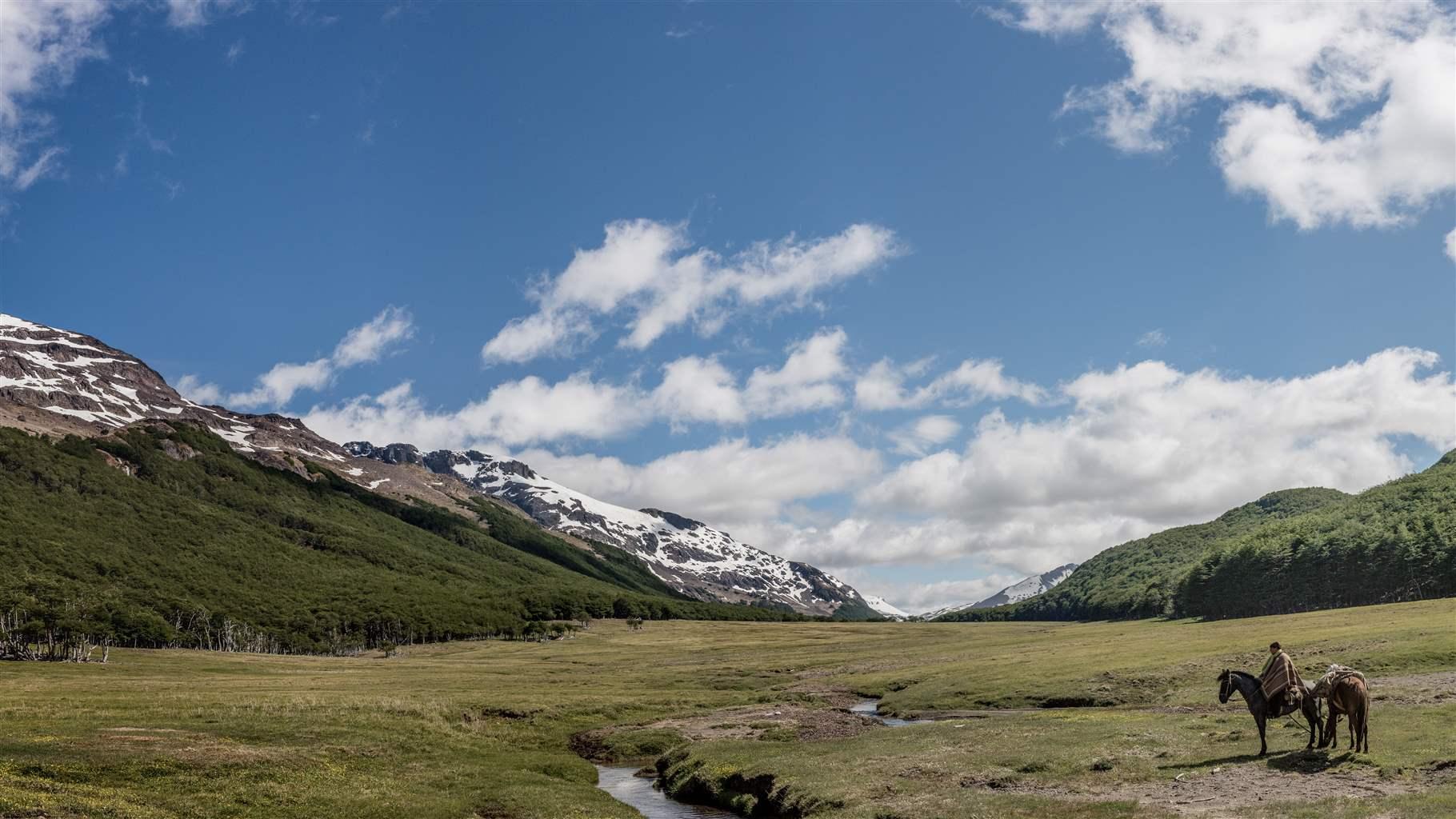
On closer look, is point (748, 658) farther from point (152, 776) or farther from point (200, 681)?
point (152, 776)

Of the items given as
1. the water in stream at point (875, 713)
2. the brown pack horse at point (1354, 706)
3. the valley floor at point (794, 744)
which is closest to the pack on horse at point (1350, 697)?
the brown pack horse at point (1354, 706)

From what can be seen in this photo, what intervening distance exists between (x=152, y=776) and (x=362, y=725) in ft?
84.6

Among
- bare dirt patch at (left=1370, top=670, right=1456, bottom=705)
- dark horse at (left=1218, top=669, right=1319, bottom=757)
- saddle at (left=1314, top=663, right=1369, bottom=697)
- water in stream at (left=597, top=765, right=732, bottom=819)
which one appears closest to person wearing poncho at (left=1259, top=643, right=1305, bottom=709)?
dark horse at (left=1218, top=669, right=1319, bottom=757)

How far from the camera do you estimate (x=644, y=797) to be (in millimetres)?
55344

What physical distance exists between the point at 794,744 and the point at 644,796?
11941 millimetres

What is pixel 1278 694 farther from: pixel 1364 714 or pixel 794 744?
pixel 794 744

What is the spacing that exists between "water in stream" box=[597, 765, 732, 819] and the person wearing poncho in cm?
2795

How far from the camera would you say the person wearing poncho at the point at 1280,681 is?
3666 cm

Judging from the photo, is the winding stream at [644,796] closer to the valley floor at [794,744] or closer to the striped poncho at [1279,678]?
the valley floor at [794,744]

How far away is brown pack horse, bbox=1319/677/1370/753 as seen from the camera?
34406 millimetres

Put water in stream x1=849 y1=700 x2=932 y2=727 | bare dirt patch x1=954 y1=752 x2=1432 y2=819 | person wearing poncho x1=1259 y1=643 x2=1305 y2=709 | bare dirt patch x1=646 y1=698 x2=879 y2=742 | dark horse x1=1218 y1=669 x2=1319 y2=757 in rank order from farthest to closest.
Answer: water in stream x1=849 y1=700 x2=932 y2=727, bare dirt patch x1=646 y1=698 x2=879 y2=742, dark horse x1=1218 y1=669 x2=1319 y2=757, person wearing poncho x1=1259 y1=643 x2=1305 y2=709, bare dirt patch x1=954 y1=752 x2=1432 y2=819

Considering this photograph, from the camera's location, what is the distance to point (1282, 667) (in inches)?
1464

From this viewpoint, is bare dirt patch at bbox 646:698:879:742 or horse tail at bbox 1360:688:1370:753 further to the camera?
bare dirt patch at bbox 646:698:879:742

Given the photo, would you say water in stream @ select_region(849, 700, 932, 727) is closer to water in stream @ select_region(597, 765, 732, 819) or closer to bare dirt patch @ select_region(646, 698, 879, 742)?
bare dirt patch @ select_region(646, 698, 879, 742)
